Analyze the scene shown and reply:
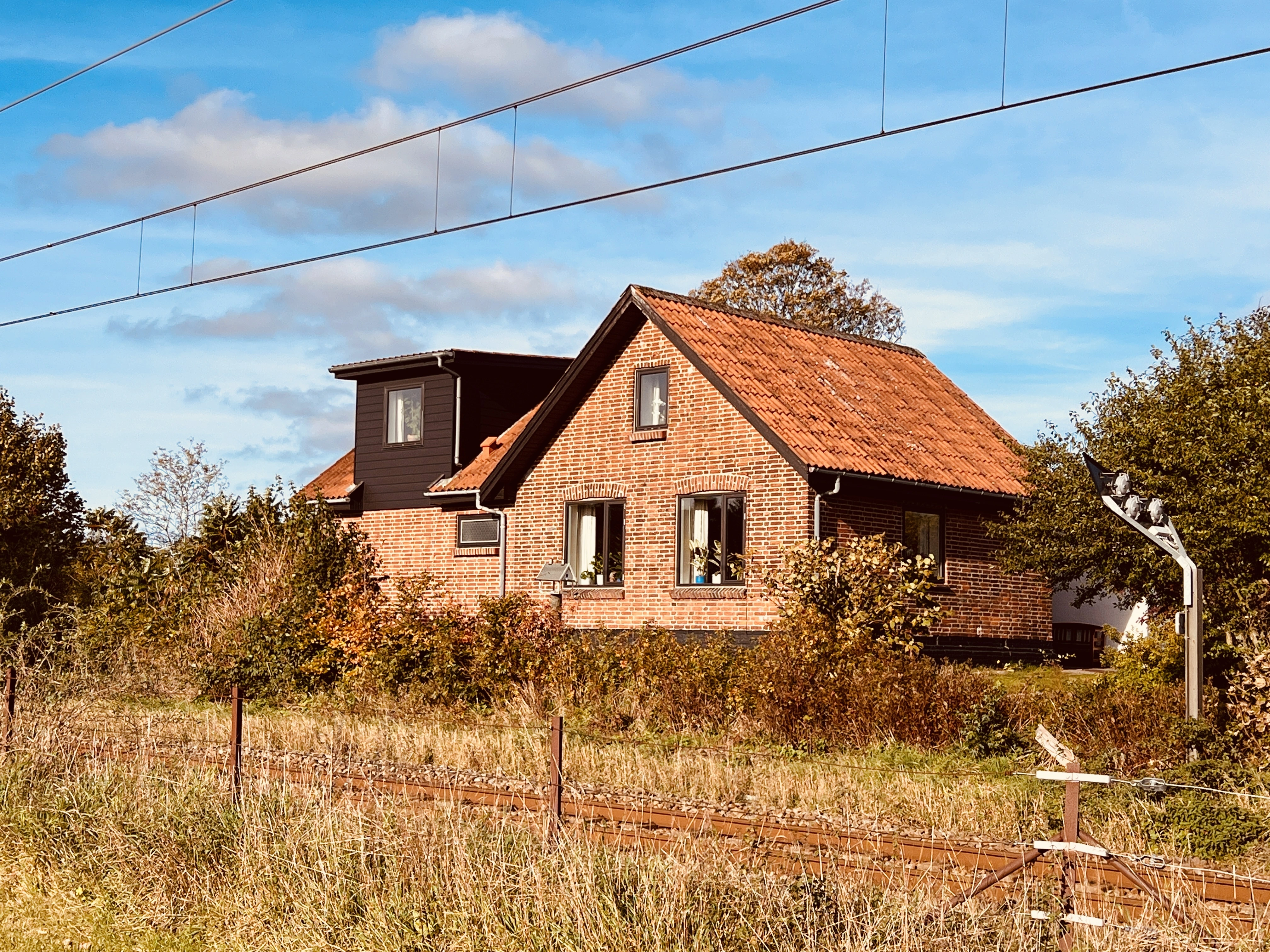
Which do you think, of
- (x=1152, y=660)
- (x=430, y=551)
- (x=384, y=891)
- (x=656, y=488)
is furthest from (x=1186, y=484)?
(x=430, y=551)

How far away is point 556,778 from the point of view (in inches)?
415

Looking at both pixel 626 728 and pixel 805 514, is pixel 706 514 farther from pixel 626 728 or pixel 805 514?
pixel 626 728

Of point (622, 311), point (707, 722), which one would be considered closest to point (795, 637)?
point (707, 722)

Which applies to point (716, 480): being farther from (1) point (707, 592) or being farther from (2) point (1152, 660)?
(2) point (1152, 660)

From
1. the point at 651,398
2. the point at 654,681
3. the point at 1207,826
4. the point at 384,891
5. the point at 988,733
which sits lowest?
the point at 384,891

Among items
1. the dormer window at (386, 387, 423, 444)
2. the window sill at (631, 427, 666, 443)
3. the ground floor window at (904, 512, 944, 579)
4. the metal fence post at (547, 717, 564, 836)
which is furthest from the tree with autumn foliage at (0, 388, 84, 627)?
the metal fence post at (547, 717, 564, 836)

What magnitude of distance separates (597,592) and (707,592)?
2625 millimetres

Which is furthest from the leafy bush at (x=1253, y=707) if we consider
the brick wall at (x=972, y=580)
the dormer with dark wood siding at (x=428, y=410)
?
the dormer with dark wood siding at (x=428, y=410)

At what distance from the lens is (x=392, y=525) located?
32.3 metres

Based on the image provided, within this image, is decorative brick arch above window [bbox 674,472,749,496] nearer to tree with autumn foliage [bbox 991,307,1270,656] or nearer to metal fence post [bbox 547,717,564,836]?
tree with autumn foliage [bbox 991,307,1270,656]

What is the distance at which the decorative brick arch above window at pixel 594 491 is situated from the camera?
26.8 m

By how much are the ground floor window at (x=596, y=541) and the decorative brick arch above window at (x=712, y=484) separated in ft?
4.65

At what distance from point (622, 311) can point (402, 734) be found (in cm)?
1116

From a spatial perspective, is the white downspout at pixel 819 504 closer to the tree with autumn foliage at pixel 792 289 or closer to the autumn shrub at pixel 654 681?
the autumn shrub at pixel 654 681
